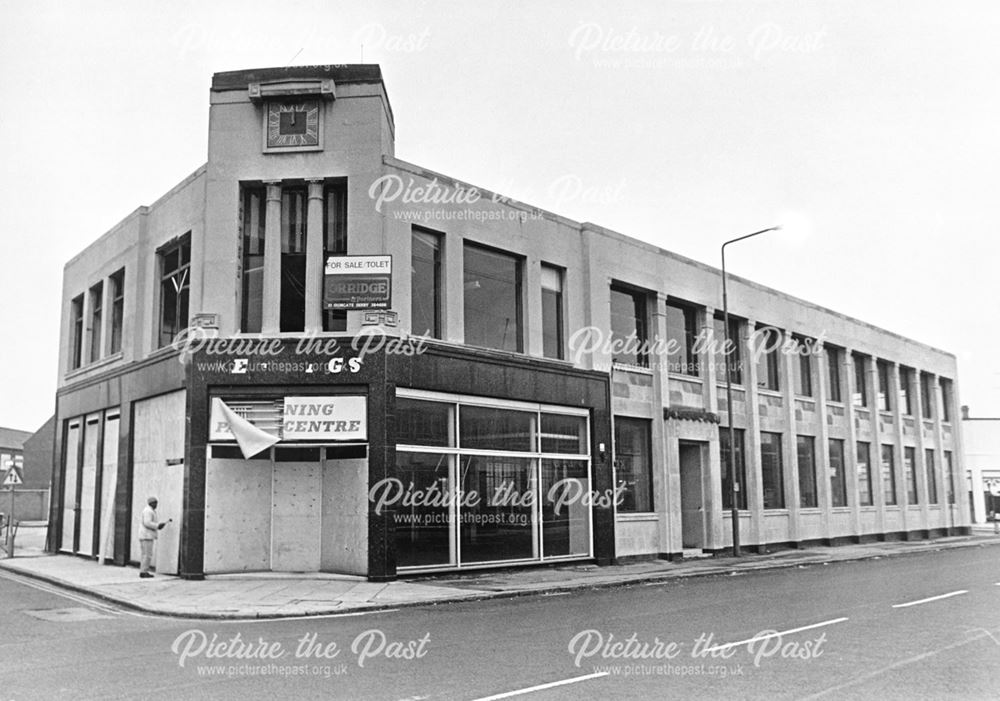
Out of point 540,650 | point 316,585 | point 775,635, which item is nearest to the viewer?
point 540,650

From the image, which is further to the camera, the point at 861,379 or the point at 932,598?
the point at 861,379

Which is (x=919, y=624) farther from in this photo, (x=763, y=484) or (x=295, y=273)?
(x=763, y=484)

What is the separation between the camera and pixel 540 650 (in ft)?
36.0

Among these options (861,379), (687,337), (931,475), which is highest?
(687,337)

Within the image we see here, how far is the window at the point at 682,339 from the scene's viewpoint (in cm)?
2855

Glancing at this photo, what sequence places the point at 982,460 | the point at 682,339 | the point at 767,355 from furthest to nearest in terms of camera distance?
1. the point at 982,460
2. the point at 767,355
3. the point at 682,339

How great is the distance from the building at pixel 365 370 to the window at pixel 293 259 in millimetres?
66

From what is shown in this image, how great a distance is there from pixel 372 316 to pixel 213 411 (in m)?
4.06

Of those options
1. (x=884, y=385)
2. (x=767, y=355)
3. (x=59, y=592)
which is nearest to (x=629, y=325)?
(x=767, y=355)

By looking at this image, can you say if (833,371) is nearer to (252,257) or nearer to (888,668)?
(252,257)

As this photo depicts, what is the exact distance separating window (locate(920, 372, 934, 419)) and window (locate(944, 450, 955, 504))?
102 inches

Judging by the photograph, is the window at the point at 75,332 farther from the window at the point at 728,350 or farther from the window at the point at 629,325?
the window at the point at 728,350

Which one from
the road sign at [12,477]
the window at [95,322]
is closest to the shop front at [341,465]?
the road sign at [12,477]

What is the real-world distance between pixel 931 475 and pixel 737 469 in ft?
60.2
